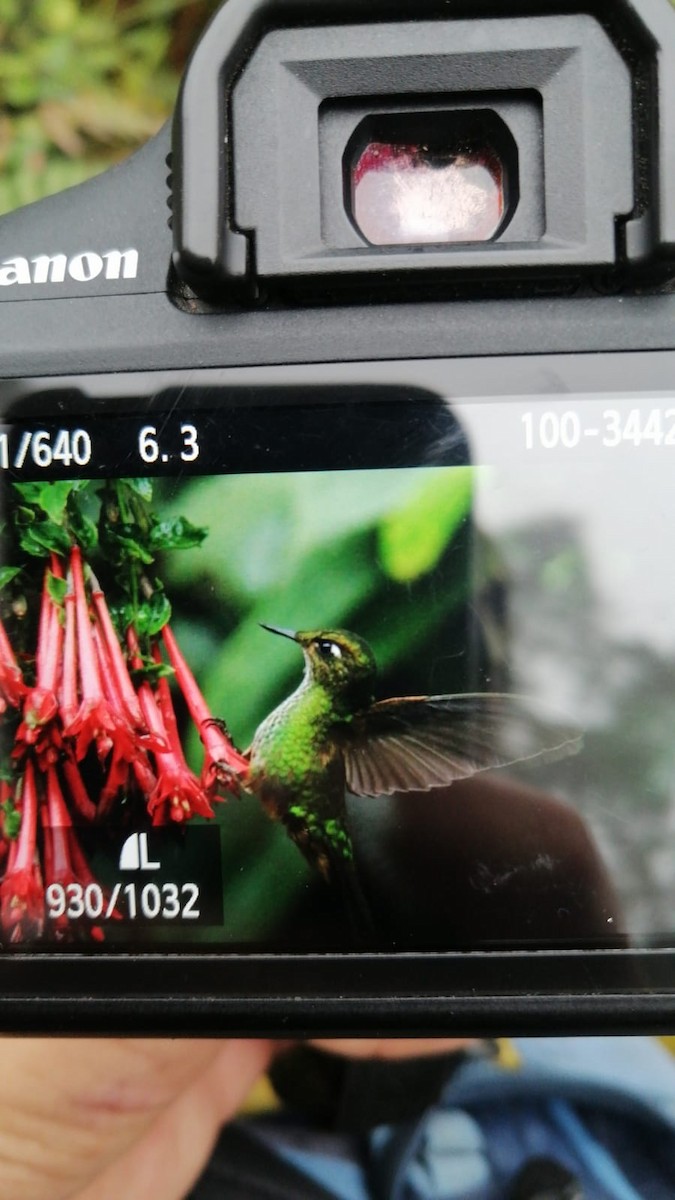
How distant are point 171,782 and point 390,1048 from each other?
0.26 metres

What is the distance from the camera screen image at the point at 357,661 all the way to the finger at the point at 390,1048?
0.18m

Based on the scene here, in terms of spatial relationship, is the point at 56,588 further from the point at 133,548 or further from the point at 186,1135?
the point at 186,1135

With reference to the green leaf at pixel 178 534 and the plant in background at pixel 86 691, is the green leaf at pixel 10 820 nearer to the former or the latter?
the plant in background at pixel 86 691

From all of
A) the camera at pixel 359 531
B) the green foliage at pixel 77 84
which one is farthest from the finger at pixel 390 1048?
the green foliage at pixel 77 84

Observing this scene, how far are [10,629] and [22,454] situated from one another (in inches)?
3.1

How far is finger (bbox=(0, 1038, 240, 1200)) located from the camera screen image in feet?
0.55

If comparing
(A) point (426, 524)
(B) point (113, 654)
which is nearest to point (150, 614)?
(B) point (113, 654)

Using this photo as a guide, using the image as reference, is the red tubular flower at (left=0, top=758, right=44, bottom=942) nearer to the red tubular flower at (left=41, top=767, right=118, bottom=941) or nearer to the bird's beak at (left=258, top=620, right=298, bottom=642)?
the red tubular flower at (left=41, top=767, right=118, bottom=941)

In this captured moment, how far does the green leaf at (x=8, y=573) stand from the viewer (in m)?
0.50

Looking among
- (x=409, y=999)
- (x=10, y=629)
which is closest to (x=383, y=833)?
(x=409, y=999)

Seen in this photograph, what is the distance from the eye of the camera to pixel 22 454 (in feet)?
1.62

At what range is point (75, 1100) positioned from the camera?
2.02ft

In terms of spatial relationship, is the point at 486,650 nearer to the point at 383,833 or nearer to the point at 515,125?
the point at 383,833

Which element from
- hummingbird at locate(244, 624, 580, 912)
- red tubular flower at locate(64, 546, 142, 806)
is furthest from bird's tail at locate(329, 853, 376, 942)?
red tubular flower at locate(64, 546, 142, 806)
